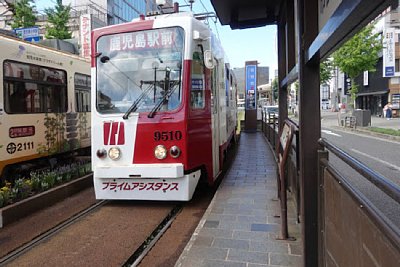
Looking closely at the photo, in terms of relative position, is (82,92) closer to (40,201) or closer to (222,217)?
(40,201)

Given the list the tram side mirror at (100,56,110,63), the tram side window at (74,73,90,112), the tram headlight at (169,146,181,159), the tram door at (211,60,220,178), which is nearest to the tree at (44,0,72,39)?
the tram side window at (74,73,90,112)

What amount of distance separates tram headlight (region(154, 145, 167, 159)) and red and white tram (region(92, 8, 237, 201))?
2 centimetres

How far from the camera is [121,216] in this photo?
541cm

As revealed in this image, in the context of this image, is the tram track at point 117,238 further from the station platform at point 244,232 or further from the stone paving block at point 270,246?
the stone paving block at point 270,246

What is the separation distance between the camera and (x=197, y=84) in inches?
227

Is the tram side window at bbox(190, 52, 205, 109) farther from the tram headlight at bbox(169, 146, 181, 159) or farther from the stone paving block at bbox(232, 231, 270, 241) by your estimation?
the stone paving block at bbox(232, 231, 270, 241)

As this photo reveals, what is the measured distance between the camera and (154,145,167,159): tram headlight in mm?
5414

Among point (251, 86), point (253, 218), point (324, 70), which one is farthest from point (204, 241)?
point (251, 86)

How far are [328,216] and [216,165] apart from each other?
4.34 meters

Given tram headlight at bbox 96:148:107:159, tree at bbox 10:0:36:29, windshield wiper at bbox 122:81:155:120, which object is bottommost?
tram headlight at bbox 96:148:107:159

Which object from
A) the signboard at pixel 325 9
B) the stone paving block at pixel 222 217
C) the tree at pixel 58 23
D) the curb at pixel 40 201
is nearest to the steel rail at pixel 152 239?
the stone paving block at pixel 222 217

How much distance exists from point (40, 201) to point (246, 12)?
4.69 meters

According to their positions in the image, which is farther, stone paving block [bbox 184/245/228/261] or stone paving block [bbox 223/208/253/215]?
stone paving block [bbox 223/208/253/215]

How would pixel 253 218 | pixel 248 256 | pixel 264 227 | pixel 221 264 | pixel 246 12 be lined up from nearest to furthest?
pixel 221 264 < pixel 248 256 < pixel 264 227 < pixel 253 218 < pixel 246 12
